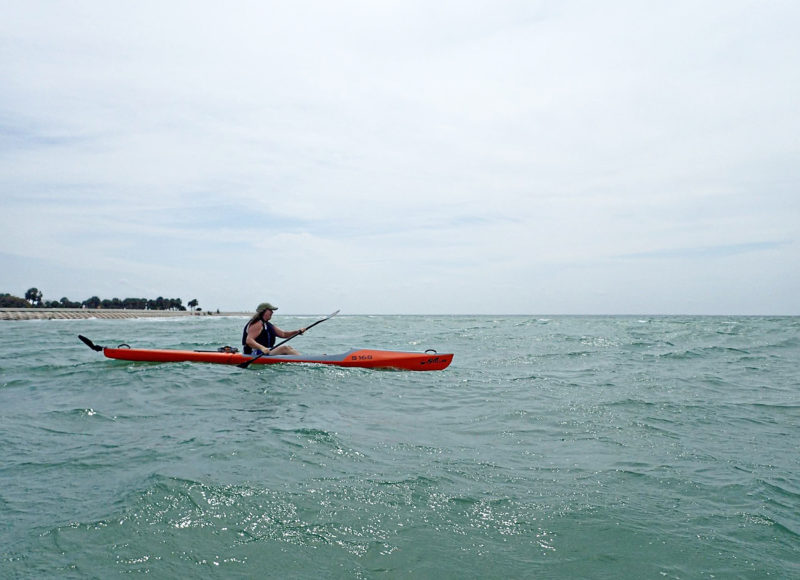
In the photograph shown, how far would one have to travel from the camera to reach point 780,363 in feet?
50.8

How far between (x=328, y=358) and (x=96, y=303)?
3603 inches

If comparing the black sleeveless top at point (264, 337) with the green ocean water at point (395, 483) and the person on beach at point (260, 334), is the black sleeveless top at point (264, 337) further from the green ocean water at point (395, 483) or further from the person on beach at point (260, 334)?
the green ocean water at point (395, 483)

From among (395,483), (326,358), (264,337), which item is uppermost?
(264,337)

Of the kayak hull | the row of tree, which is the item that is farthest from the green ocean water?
the row of tree

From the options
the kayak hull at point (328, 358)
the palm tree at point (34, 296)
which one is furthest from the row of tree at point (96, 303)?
the kayak hull at point (328, 358)

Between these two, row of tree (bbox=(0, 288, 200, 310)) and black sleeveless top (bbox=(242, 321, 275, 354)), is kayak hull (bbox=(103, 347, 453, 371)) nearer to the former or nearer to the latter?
black sleeveless top (bbox=(242, 321, 275, 354))

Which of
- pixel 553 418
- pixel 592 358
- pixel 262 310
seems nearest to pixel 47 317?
pixel 262 310

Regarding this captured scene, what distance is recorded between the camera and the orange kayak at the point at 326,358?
43.2ft

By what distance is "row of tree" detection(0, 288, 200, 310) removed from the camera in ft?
232

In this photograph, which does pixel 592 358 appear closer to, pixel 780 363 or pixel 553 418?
pixel 780 363

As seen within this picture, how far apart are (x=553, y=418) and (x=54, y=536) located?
652cm

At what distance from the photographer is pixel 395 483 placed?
4.96 metres

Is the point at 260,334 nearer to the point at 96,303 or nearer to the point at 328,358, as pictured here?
the point at 328,358

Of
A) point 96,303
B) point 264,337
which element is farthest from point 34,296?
point 264,337
